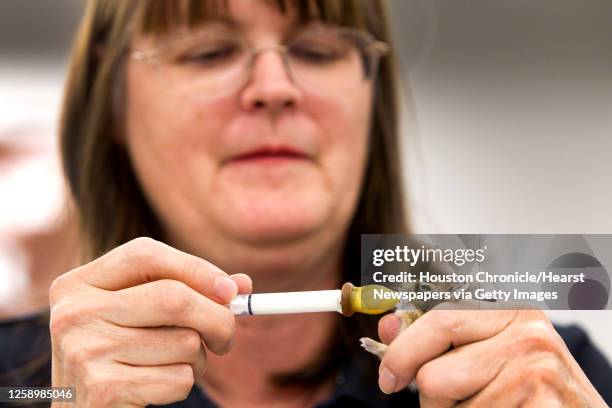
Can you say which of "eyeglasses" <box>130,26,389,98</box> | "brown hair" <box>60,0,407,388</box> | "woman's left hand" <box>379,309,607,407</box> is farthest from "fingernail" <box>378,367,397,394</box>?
"eyeglasses" <box>130,26,389,98</box>

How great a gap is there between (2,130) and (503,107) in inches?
43.8

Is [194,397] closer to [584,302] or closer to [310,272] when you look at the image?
[310,272]

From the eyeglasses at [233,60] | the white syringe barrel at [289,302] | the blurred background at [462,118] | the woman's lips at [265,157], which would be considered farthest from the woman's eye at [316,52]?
the white syringe barrel at [289,302]

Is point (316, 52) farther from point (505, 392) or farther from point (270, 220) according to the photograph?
point (505, 392)

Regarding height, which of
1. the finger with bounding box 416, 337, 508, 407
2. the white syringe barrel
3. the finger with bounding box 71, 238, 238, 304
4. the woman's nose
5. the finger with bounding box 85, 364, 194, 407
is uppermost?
the woman's nose

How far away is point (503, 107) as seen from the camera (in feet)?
4.26

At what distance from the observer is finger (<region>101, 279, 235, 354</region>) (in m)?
0.46

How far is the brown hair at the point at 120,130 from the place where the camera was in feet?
2.40

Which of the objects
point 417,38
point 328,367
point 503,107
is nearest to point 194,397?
point 328,367

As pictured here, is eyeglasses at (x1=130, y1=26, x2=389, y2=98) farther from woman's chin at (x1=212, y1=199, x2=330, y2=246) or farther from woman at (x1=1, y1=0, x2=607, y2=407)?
woman's chin at (x1=212, y1=199, x2=330, y2=246)

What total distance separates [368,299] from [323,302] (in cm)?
3

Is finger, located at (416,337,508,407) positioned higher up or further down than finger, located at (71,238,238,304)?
further down

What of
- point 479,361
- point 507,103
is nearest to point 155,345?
point 479,361

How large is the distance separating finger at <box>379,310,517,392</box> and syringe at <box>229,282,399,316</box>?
3 centimetres
